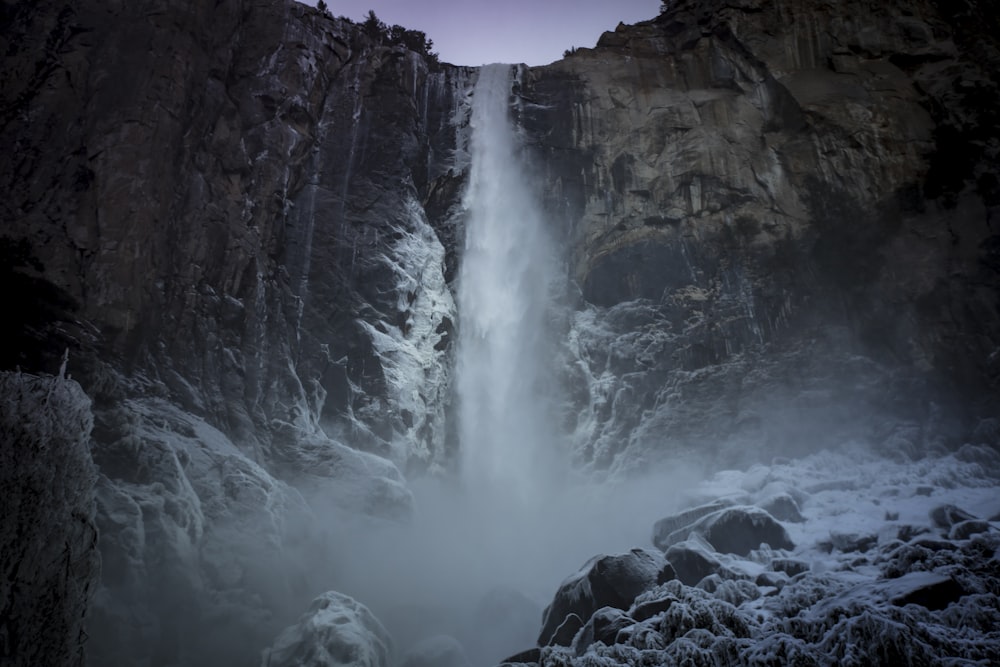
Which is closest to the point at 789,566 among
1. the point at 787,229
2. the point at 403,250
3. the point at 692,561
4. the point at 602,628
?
the point at 692,561

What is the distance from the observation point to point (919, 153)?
24.8 meters

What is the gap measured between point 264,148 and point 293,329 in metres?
6.69

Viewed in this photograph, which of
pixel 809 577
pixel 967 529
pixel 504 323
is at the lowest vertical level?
pixel 809 577

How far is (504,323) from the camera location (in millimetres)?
27828

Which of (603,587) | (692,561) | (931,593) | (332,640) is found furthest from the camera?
(692,561)

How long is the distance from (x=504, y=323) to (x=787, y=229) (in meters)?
11.8

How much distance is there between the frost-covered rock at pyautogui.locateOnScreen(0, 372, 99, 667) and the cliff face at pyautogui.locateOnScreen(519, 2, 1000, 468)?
58.2ft

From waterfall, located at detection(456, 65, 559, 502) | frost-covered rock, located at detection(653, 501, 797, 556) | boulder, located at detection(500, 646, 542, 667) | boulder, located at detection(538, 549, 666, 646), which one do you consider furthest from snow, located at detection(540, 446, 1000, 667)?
waterfall, located at detection(456, 65, 559, 502)

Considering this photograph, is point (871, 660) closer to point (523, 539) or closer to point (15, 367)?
point (523, 539)

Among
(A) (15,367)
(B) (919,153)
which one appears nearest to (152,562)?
(A) (15,367)

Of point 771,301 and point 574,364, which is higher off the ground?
point 771,301

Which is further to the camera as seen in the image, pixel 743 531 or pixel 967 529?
pixel 743 531

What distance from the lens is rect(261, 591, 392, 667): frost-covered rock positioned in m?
12.1

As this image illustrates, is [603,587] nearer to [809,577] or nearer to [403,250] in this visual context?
[809,577]
